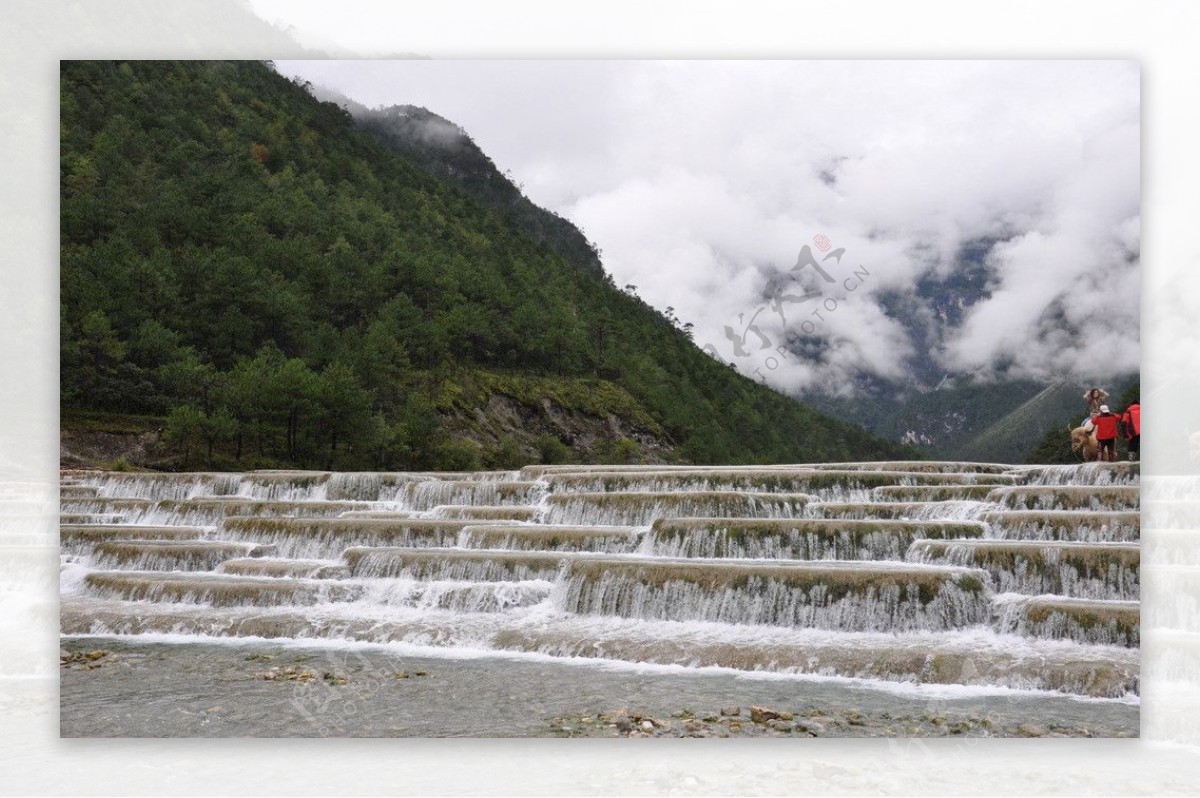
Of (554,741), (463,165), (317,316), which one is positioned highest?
(463,165)

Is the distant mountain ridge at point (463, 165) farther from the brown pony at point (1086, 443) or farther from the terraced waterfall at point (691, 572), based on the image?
the brown pony at point (1086, 443)

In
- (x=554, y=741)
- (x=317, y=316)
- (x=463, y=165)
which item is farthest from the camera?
(x=463, y=165)

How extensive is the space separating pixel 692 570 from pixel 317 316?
13058 mm

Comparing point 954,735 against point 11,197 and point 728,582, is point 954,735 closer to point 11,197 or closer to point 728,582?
point 728,582

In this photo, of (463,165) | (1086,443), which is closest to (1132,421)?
(1086,443)

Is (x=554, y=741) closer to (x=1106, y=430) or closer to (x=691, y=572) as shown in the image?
(x=691, y=572)

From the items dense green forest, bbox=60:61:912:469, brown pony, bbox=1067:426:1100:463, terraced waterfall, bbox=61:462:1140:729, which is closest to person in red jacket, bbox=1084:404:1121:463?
brown pony, bbox=1067:426:1100:463

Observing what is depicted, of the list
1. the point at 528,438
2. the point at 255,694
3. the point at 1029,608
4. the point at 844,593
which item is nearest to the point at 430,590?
the point at 255,694

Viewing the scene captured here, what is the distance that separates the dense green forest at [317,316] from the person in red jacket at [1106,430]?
501 centimetres

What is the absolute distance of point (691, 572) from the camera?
8516mm

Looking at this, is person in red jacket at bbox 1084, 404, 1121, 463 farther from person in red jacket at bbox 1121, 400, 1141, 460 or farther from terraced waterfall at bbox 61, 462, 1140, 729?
terraced waterfall at bbox 61, 462, 1140, 729

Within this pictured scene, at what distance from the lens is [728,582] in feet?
27.4

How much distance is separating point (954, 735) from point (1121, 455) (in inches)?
188

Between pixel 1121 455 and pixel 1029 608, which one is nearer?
pixel 1029 608
